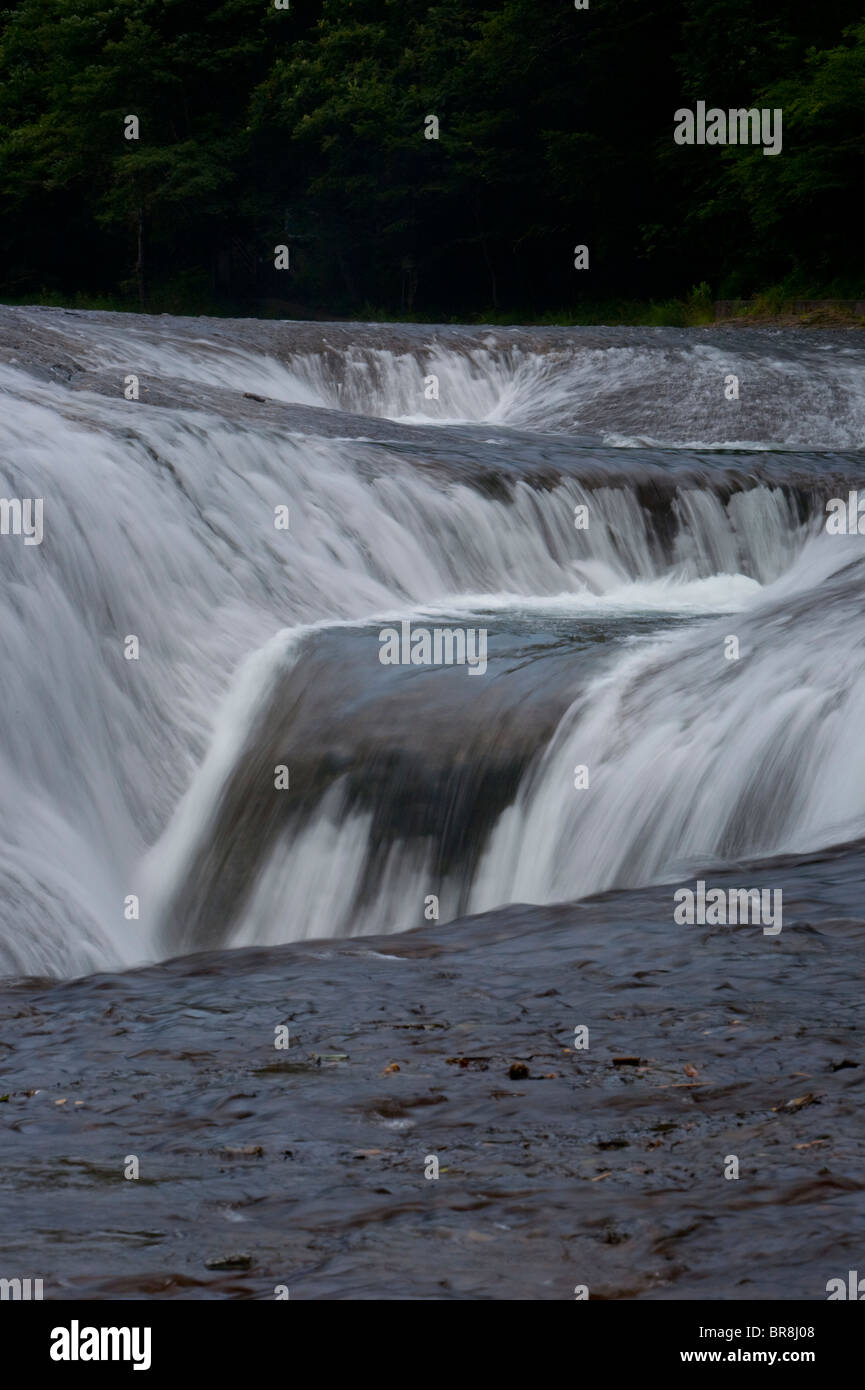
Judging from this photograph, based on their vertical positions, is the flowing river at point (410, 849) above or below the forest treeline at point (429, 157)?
→ below

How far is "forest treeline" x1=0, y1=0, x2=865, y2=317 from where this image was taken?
Answer: 3406 centimetres

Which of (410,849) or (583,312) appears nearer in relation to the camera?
(410,849)

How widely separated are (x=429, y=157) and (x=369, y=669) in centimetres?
3357

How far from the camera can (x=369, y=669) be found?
9438mm

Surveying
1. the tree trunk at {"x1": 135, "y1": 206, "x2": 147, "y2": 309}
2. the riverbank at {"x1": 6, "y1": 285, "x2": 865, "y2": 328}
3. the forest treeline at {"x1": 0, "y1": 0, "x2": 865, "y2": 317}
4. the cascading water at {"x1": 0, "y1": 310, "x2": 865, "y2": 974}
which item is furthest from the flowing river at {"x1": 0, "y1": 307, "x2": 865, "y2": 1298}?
the tree trunk at {"x1": 135, "y1": 206, "x2": 147, "y2": 309}

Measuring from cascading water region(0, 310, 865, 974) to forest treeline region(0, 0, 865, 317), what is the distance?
1937 cm

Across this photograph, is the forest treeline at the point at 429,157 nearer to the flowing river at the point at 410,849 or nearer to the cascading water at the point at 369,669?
the flowing river at the point at 410,849

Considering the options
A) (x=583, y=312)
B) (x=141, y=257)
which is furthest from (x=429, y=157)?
(x=141, y=257)

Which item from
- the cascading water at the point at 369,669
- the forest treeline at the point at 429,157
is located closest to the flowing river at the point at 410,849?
the cascading water at the point at 369,669

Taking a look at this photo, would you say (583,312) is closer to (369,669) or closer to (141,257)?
(141,257)

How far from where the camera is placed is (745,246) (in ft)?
121

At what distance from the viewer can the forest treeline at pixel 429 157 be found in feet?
112

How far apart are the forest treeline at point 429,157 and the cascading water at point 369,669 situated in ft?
63.5

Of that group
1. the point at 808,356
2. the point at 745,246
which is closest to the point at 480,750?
the point at 808,356
